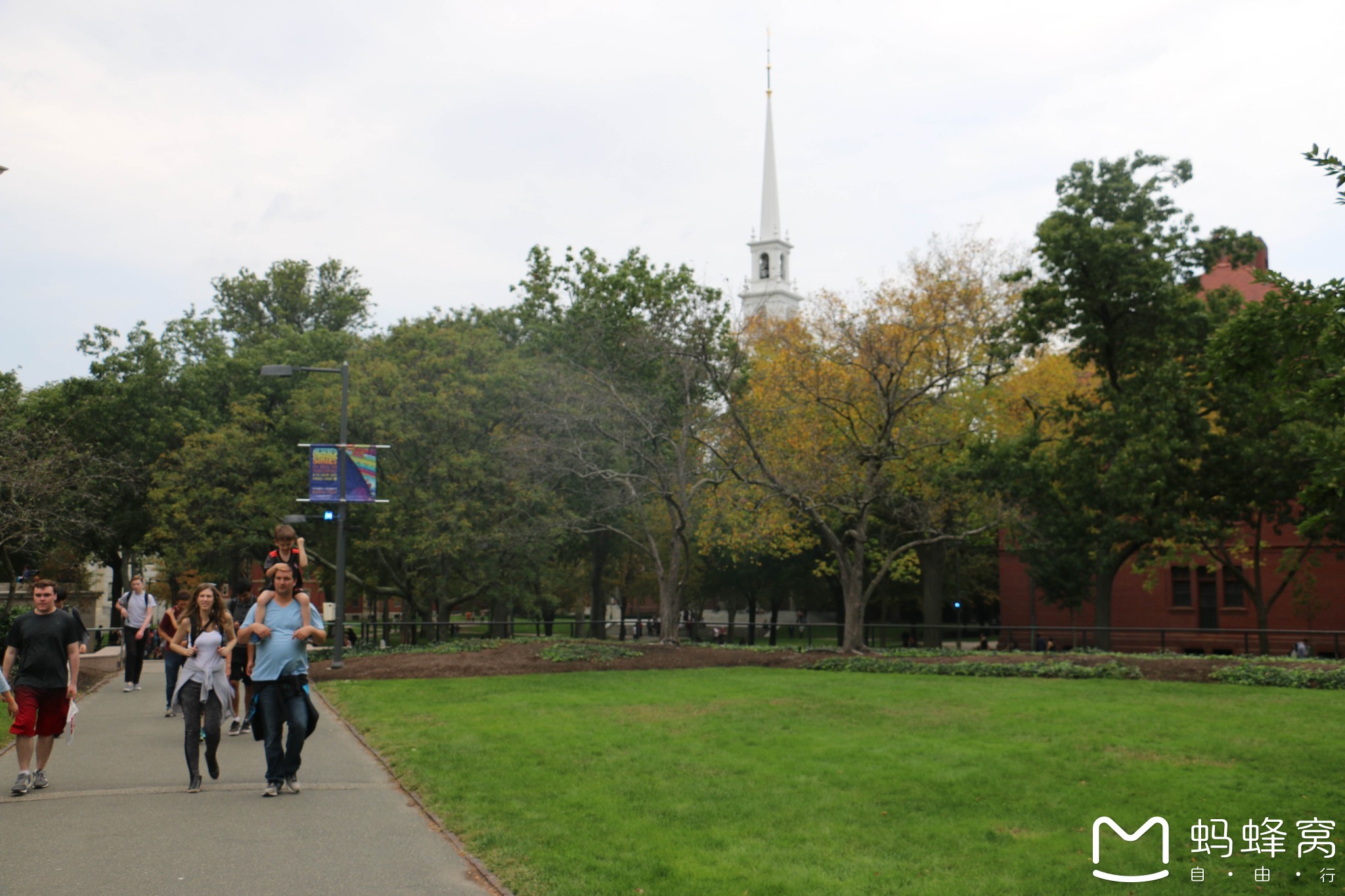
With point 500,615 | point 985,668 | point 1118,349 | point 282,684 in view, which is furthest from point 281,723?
point 500,615

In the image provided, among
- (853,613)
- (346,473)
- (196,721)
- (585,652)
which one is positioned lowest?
(585,652)

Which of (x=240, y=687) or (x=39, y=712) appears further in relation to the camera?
(x=240, y=687)

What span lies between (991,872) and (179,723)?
1148 centimetres

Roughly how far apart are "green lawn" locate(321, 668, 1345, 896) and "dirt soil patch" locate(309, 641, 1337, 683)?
3969 millimetres

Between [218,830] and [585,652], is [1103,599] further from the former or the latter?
[218,830]

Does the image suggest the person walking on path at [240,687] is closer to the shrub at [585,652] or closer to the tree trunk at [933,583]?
the shrub at [585,652]

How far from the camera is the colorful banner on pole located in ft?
77.3

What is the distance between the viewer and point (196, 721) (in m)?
9.85

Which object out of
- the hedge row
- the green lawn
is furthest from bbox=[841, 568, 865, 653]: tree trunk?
the green lawn

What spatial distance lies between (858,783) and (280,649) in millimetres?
5091

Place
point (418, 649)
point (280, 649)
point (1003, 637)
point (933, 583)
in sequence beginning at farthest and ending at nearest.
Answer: point (1003, 637), point (933, 583), point (418, 649), point (280, 649)

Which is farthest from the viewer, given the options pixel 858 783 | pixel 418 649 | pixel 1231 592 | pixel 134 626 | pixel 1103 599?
pixel 1231 592

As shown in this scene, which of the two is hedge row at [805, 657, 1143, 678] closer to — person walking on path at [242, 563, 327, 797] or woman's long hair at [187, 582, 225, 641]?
woman's long hair at [187, 582, 225, 641]

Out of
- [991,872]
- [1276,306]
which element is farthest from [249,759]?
[1276,306]
